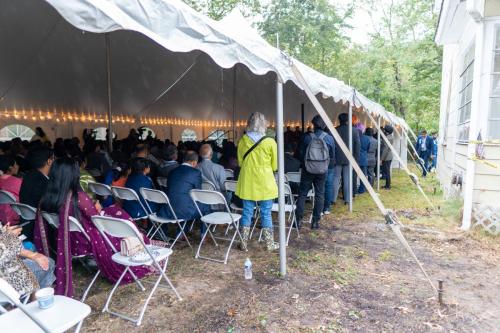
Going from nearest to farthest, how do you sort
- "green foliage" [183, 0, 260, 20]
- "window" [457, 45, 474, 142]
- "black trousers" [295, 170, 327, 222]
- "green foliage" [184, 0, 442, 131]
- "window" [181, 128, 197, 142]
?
"black trousers" [295, 170, 327, 222], "window" [457, 45, 474, 142], "window" [181, 128, 197, 142], "green foliage" [184, 0, 442, 131], "green foliage" [183, 0, 260, 20]

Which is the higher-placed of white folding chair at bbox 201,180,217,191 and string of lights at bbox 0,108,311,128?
string of lights at bbox 0,108,311,128

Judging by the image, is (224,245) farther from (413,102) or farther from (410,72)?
(413,102)

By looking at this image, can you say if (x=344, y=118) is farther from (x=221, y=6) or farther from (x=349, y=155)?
(x=221, y=6)

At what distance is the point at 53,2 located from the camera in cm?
200

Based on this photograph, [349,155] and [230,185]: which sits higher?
[349,155]

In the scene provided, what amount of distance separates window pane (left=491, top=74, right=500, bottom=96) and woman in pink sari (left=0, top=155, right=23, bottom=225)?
20.5 ft

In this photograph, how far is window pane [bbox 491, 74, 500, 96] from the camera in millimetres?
5117

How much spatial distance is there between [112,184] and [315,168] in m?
2.73

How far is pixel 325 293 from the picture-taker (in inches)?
129

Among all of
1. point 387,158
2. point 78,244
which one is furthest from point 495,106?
point 78,244

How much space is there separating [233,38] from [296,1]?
17.3 m

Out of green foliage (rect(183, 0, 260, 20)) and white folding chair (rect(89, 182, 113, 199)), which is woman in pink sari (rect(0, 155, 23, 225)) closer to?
→ white folding chair (rect(89, 182, 113, 199))

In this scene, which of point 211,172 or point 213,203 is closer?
point 213,203

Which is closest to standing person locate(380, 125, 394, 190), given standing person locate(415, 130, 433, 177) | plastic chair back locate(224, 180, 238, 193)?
standing person locate(415, 130, 433, 177)
